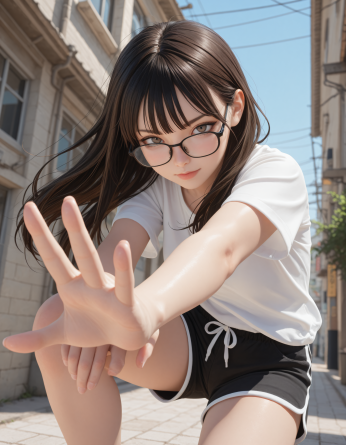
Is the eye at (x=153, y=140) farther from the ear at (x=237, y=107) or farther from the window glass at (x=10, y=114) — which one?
the window glass at (x=10, y=114)

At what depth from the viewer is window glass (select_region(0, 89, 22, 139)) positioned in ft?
18.6

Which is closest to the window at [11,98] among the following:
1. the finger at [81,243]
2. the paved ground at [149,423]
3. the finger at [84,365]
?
the paved ground at [149,423]

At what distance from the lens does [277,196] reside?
1.14 meters

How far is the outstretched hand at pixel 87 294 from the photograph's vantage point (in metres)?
0.74

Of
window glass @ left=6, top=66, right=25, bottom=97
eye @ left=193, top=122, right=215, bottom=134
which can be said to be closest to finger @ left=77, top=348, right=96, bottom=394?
eye @ left=193, top=122, right=215, bottom=134

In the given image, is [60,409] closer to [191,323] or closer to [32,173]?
[191,323]

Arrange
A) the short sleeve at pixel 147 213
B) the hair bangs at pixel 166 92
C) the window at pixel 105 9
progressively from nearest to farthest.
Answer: the hair bangs at pixel 166 92 < the short sleeve at pixel 147 213 < the window at pixel 105 9

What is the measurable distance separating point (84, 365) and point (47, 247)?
19.5 inches

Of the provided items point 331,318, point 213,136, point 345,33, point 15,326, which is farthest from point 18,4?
point 331,318

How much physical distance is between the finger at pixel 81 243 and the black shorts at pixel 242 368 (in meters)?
0.75

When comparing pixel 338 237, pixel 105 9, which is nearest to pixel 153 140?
pixel 338 237

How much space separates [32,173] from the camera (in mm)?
5996

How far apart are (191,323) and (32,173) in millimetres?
5036

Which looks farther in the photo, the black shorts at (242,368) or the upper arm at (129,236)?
the upper arm at (129,236)
